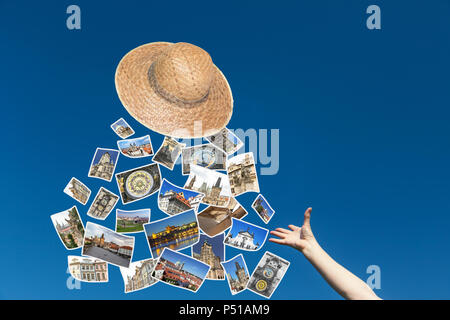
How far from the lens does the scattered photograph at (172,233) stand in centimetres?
317

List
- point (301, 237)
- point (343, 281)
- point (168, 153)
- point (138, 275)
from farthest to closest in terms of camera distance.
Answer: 1. point (168, 153)
2. point (138, 275)
3. point (301, 237)
4. point (343, 281)

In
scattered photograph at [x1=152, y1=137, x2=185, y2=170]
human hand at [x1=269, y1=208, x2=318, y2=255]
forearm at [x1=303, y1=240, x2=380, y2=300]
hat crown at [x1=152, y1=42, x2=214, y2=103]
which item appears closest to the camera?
forearm at [x1=303, y1=240, x2=380, y2=300]

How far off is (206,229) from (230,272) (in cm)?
43

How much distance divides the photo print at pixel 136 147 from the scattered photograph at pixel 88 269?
3.21ft

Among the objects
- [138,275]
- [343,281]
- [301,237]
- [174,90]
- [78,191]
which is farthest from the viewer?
[78,191]

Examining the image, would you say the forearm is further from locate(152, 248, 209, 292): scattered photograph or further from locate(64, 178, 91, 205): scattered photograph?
locate(64, 178, 91, 205): scattered photograph

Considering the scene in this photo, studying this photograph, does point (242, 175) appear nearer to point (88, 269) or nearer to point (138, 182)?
point (138, 182)

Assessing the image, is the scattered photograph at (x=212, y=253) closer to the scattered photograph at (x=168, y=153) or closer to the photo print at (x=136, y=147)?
the scattered photograph at (x=168, y=153)

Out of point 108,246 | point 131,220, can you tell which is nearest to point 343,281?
point 131,220

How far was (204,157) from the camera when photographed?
11.1 ft

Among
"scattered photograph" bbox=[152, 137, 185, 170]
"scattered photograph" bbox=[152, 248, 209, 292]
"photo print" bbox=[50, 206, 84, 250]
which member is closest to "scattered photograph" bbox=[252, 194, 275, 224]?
"scattered photograph" bbox=[152, 248, 209, 292]

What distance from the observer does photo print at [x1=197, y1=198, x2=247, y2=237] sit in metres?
3.27

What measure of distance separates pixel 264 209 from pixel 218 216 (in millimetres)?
430

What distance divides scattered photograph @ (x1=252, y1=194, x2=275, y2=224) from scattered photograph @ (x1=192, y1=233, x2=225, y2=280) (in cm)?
40
